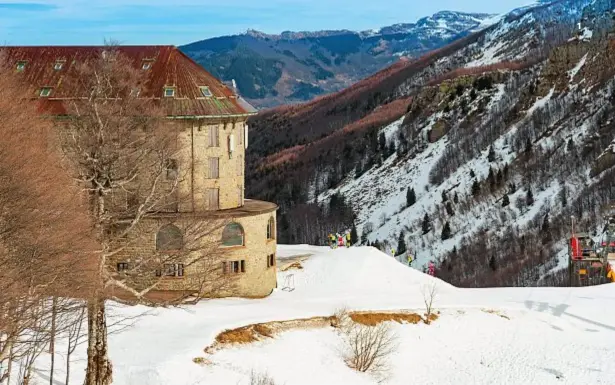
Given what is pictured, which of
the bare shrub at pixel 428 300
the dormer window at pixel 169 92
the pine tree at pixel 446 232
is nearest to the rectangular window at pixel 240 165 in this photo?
the dormer window at pixel 169 92

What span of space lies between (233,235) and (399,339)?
11808 mm

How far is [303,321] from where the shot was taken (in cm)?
4594

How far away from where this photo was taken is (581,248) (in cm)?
5919

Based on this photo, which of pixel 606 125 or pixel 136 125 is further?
pixel 606 125

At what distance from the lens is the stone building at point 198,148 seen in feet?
165

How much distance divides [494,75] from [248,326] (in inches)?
6451

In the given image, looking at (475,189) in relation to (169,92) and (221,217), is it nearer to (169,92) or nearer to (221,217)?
(169,92)

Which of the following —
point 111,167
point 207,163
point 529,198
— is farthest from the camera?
point 529,198

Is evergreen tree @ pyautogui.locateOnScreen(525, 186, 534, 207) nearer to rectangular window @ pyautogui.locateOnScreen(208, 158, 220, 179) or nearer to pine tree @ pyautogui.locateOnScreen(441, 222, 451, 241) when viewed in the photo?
pine tree @ pyautogui.locateOnScreen(441, 222, 451, 241)

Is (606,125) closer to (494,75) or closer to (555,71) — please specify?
(555,71)

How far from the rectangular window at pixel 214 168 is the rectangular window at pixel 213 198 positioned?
0.84m

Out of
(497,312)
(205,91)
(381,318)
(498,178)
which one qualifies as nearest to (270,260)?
(381,318)

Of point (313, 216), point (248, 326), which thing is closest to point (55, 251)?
point (248, 326)

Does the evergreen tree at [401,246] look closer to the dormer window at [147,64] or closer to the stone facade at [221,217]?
the stone facade at [221,217]
